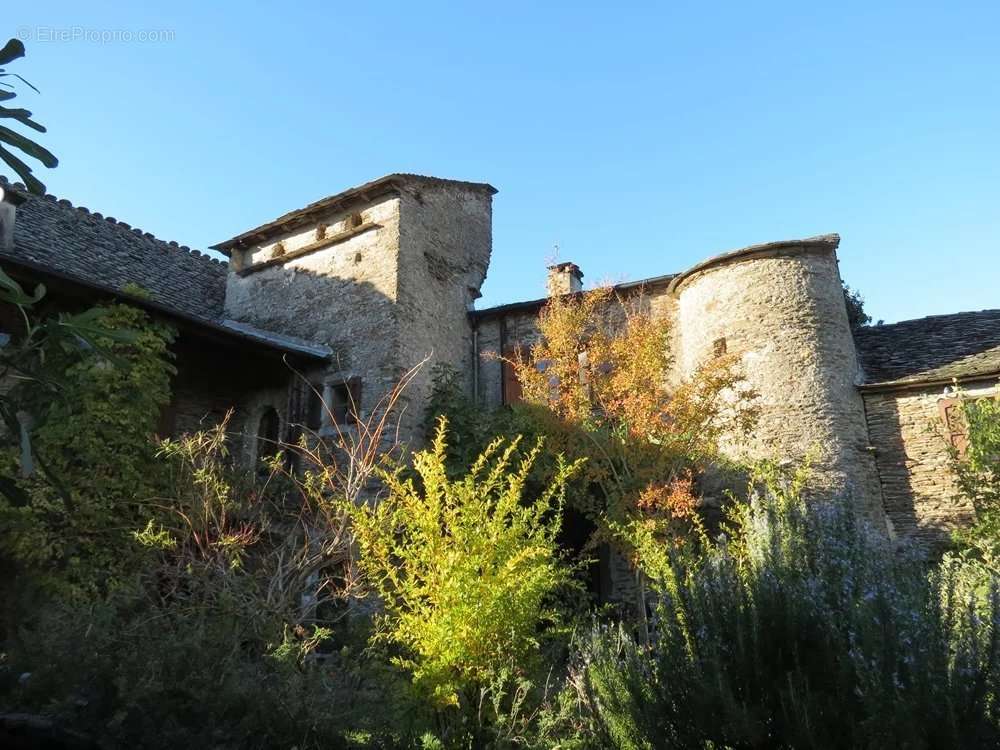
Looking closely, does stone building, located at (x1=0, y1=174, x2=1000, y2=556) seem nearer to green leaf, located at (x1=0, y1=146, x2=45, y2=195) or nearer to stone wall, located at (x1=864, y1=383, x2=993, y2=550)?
stone wall, located at (x1=864, y1=383, x2=993, y2=550)

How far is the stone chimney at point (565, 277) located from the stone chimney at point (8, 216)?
8.22 m

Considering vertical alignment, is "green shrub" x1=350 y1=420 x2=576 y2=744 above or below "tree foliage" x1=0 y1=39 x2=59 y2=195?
below

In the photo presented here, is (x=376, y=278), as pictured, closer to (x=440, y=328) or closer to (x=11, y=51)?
(x=440, y=328)

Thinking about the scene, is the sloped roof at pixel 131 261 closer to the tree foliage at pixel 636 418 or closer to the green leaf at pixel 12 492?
the tree foliage at pixel 636 418

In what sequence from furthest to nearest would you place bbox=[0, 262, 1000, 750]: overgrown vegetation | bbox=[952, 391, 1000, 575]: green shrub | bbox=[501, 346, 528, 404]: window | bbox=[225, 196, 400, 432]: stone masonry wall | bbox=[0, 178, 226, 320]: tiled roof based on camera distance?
1. bbox=[501, 346, 528, 404]: window
2. bbox=[225, 196, 400, 432]: stone masonry wall
3. bbox=[0, 178, 226, 320]: tiled roof
4. bbox=[952, 391, 1000, 575]: green shrub
5. bbox=[0, 262, 1000, 750]: overgrown vegetation

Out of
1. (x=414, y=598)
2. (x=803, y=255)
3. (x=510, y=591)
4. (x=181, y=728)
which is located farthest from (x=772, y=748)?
(x=803, y=255)

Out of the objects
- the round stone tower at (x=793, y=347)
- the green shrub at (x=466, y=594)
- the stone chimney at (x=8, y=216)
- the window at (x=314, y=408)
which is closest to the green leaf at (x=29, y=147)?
the green shrub at (x=466, y=594)

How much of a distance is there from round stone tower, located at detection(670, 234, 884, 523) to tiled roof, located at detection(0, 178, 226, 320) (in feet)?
25.0

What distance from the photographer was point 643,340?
10.4 m

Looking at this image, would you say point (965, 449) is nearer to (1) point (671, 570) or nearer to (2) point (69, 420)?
(1) point (671, 570)

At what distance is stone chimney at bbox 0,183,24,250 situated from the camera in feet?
34.4

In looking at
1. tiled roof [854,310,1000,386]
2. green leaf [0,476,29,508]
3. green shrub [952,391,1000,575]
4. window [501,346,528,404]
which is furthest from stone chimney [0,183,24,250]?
green shrub [952,391,1000,575]

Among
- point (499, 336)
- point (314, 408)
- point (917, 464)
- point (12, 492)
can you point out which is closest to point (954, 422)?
point (917, 464)

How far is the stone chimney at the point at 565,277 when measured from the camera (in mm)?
13820
